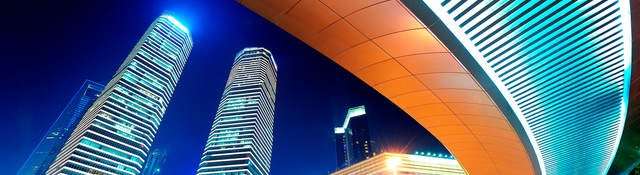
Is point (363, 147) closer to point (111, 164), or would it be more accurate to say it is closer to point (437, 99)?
point (111, 164)

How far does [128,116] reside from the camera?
306ft

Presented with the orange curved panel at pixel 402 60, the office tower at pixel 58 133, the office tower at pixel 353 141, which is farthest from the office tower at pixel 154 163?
the orange curved panel at pixel 402 60

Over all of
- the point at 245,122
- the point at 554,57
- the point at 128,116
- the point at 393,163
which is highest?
the point at 245,122

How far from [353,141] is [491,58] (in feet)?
491

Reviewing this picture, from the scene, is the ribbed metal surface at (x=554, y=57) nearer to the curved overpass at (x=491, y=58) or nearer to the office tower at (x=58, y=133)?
the curved overpass at (x=491, y=58)

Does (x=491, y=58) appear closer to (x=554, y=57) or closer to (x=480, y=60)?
(x=480, y=60)

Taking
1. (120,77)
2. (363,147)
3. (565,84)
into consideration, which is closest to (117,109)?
(120,77)

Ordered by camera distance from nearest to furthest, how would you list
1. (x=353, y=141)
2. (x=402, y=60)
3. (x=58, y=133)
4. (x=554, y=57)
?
(x=554, y=57) < (x=402, y=60) < (x=58, y=133) < (x=353, y=141)

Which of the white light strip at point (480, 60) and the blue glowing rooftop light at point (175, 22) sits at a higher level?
the blue glowing rooftop light at point (175, 22)

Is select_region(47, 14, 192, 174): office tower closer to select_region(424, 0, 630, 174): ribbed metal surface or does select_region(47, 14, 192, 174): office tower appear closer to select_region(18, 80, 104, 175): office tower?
select_region(18, 80, 104, 175): office tower

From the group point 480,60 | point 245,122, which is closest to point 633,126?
point 480,60

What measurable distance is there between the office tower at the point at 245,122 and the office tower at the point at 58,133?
77.0 meters

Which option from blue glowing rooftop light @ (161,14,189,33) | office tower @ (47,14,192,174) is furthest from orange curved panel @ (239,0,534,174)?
blue glowing rooftop light @ (161,14,189,33)

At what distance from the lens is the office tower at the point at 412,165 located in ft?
196
